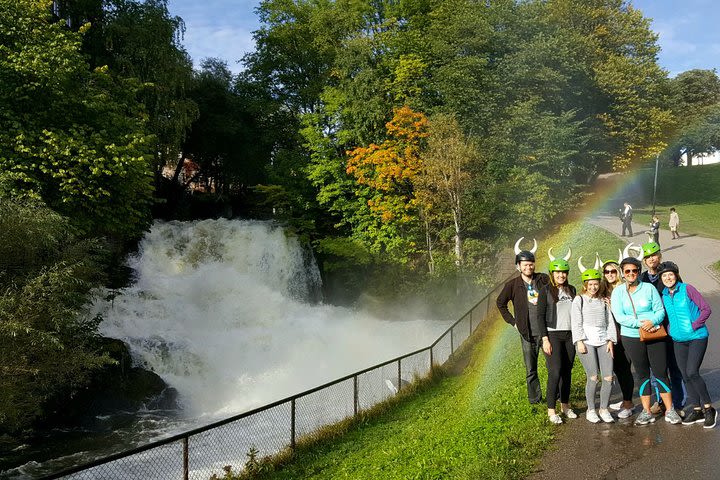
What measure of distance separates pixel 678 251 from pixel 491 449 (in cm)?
2027

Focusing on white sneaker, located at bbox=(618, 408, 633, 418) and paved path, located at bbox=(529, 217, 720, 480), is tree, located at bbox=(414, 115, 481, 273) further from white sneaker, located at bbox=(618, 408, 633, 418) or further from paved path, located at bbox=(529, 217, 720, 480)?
white sneaker, located at bbox=(618, 408, 633, 418)

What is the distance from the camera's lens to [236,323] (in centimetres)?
1991

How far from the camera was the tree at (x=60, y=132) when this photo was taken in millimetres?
15875

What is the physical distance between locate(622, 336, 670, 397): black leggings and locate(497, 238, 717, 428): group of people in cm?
1

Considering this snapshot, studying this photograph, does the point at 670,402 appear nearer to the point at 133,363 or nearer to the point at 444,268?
the point at 133,363

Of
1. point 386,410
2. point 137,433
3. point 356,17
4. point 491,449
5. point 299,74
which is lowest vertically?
point 137,433

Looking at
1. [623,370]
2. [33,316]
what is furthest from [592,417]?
[33,316]

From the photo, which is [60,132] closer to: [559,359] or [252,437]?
[252,437]

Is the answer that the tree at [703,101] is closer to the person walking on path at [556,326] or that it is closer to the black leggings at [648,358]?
the black leggings at [648,358]

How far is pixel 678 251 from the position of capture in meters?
22.2

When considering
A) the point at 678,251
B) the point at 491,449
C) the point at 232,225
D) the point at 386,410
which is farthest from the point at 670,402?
the point at 232,225

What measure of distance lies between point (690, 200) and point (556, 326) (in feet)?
148

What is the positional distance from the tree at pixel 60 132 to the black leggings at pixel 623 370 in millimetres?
15329

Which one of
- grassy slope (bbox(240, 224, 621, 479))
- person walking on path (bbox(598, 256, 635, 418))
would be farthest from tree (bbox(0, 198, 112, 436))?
person walking on path (bbox(598, 256, 635, 418))
